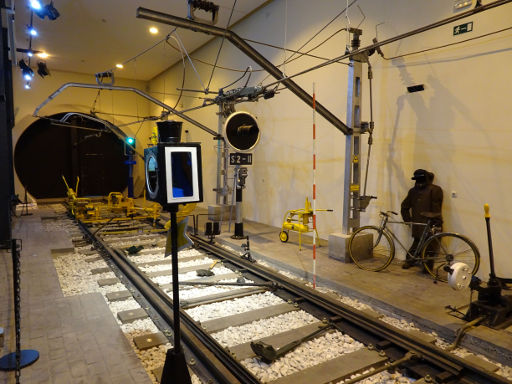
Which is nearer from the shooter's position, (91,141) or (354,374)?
(354,374)

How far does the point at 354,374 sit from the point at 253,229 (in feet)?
18.9

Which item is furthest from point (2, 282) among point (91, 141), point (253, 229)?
point (91, 141)

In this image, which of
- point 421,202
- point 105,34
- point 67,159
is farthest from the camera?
point 67,159

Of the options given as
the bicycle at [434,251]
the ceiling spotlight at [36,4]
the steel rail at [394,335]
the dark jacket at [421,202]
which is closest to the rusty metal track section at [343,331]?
the steel rail at [394,335]

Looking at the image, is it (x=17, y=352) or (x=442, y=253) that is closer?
(x=17, y=352)

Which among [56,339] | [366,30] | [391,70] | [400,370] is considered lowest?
[400,370]

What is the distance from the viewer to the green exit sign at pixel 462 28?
4804 mm

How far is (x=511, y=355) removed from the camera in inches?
115

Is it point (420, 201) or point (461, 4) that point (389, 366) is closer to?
point (420, 201)

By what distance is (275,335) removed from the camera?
11.3ft

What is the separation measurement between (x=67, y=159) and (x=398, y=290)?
53.3 feet

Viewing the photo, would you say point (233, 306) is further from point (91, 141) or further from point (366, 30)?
point (91, 141)

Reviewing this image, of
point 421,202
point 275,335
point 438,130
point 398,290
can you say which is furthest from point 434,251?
point 275,335

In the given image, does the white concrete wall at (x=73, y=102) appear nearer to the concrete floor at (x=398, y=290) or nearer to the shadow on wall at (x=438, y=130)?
the concrete floor at (x=398, y=290)
